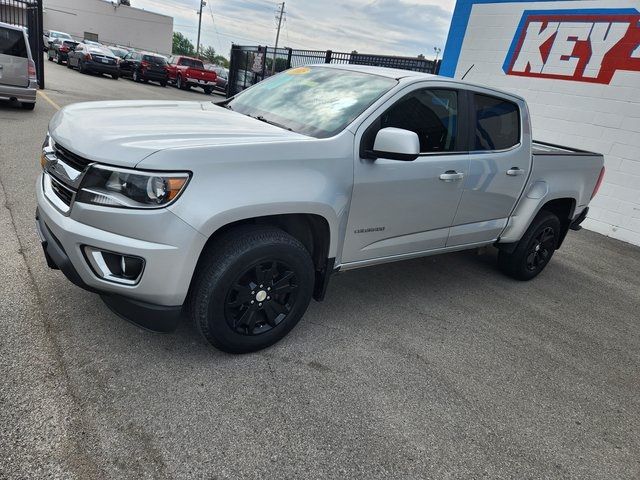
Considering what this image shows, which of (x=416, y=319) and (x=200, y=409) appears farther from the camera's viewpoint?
(x=416, y=319)

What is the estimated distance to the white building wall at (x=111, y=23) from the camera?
68.1 metres

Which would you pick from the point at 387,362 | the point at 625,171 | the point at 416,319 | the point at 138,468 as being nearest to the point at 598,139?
the point at 625,171

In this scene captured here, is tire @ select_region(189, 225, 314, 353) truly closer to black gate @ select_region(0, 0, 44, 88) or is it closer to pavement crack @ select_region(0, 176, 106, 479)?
pavement crack @ select_region(0, 176, 106, 479)

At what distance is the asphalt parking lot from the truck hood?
1.16 metres

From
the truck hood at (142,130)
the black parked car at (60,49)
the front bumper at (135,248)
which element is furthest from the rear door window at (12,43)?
the black parked car at (60,49)

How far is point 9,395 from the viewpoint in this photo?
2279mm

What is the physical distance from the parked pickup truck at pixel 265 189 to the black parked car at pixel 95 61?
71.1 feet

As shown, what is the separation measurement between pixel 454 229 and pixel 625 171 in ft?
18.1

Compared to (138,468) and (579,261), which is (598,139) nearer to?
(579,261)

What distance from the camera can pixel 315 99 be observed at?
343 centimetres

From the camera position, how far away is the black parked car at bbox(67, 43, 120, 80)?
21844 mm

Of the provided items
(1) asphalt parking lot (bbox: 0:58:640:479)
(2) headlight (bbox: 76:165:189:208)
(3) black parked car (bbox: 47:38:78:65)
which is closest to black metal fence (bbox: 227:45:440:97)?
(1) asphalt parking lot (bbox: 0:58:640:479)

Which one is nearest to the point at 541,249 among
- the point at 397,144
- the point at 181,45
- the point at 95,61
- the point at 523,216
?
the point at 523,216

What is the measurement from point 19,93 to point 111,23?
74.0 meters
